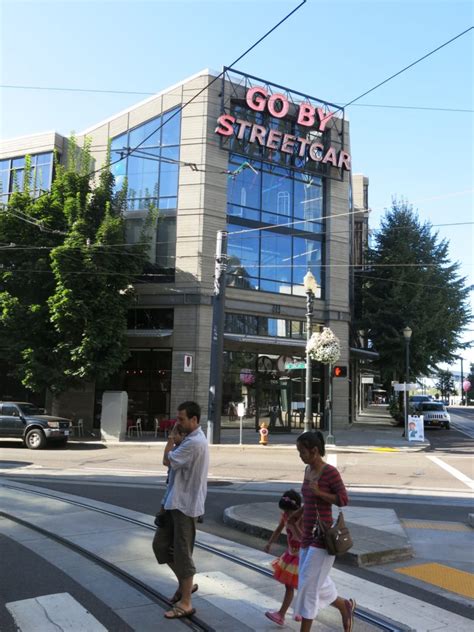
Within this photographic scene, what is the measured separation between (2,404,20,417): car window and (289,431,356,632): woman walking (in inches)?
740

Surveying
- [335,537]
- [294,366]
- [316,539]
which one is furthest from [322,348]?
[335,537]

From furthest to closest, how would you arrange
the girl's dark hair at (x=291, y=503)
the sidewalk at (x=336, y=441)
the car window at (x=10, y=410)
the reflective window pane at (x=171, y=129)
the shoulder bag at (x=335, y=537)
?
1. the reflective window pane at (x=171, y=129)
2. the sidewalk at (x=336, y=441)
3. the car window at (x=10, y=410)
4. the girl's dark hair at (x=291, y=503)
5. the shoulder bag at (x=335, y=537)

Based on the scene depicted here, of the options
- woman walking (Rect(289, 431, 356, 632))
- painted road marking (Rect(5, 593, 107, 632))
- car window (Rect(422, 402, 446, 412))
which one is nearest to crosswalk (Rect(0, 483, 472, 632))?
painted road marking (Rect(5, 593, 107, 632))

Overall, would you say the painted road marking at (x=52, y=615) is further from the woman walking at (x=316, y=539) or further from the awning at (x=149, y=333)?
the awning at (x=149, y=333)

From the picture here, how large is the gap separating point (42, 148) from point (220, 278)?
1456 centimetres

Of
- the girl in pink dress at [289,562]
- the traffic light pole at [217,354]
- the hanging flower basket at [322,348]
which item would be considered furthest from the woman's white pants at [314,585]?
the hanging flower basket at [322,348]

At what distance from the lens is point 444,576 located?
6055 millimetres

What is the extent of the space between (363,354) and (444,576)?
87.3ft

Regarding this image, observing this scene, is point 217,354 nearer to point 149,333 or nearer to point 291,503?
point 149,333

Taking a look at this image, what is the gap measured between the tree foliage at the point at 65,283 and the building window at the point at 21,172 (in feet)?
16.4

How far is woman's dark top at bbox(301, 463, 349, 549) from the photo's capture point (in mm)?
4047

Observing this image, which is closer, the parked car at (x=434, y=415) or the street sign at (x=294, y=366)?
the street sign at (x=294, y=366)

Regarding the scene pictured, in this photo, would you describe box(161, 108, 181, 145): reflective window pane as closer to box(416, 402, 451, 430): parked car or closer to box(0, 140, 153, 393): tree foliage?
box(0, 140, 153, 393): tree foliage

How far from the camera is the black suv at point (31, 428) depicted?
20406 millimetres
